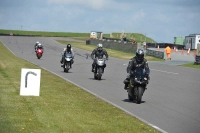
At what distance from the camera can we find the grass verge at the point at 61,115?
1077cm

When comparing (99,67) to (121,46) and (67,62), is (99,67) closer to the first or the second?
(67,62)

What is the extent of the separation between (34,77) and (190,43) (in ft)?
235

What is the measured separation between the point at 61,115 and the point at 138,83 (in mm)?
4412

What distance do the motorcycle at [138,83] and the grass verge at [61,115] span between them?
41.6 inches

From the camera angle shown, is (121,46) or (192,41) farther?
(192,41)

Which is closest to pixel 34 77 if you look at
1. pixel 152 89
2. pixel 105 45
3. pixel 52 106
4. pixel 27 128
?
pixel 52 106

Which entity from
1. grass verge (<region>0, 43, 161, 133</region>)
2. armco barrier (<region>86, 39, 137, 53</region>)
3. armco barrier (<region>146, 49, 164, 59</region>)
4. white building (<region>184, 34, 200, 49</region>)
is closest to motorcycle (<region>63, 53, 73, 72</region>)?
grass verge (<region>0, 43, 161, 133</region>)

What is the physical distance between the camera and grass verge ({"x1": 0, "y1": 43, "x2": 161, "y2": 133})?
10.8 metres

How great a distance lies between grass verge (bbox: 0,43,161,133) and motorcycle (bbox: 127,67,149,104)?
106 cm

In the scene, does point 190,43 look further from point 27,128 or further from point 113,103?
point 27,128

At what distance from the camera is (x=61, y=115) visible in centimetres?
1254

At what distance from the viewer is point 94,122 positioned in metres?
11.8

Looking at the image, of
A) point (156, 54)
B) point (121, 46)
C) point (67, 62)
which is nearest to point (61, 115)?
point (67, 62)

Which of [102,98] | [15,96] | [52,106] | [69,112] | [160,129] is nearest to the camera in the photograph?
[160,129]
